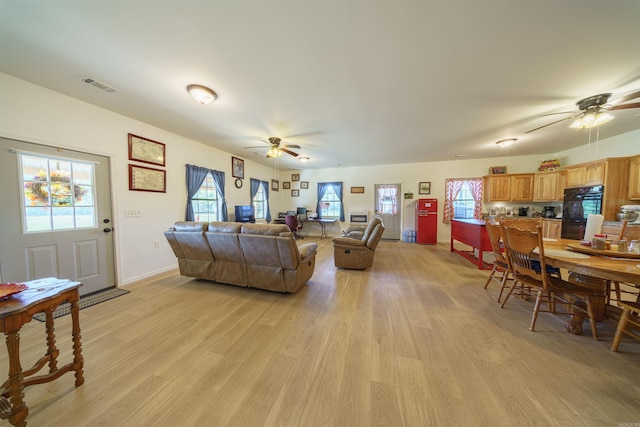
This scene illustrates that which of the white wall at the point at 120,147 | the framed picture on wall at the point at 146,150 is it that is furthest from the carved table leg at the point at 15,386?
the framed picture on wall at the point at 146,150

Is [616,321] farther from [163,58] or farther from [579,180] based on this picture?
[163,58]

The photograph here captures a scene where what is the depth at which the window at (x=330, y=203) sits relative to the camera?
23.8 ft

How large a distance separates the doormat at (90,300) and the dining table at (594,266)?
16.6 ft

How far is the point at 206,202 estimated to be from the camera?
4641mm

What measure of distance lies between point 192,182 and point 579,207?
8.22m

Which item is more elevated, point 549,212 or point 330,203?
point 330,203

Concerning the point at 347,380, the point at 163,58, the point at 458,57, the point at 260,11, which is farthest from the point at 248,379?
the point at 458,57

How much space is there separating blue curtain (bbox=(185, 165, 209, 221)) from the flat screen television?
1.18 meters

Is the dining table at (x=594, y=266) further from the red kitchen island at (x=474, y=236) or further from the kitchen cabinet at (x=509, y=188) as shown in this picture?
the kitchen cabinet at (x=509, y=188)

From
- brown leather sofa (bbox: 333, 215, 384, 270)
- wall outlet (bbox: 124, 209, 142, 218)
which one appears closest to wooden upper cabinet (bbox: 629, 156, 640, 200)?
brown leather sofa (bbox: 333, 215, 384, 270)

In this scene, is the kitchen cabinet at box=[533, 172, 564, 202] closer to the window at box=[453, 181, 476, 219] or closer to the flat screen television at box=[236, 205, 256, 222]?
the window at box=[453, 181, 476, 219]

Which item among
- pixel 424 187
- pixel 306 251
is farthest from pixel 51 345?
pixel 424 187

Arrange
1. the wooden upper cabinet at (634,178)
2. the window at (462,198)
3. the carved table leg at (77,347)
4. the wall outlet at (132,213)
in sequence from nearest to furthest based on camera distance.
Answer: the carved table leg at (77,347)
the wall outlet at (132,213)
the wooden upper cabinet at (634,178)
the window at (462,198)

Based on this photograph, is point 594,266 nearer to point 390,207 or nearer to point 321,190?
point 390,207
